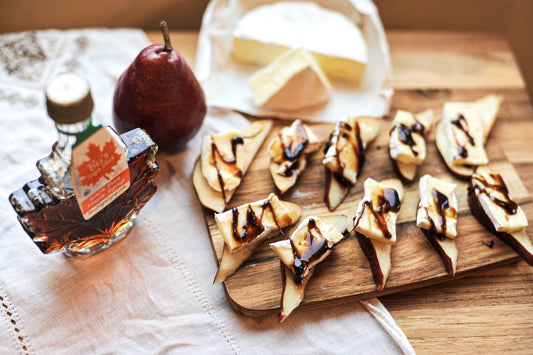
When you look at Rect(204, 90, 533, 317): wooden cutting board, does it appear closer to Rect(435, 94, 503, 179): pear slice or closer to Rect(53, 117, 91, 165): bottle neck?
Rect(435, 94, 503, 179): pear slice

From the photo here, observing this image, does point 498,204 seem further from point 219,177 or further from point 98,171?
point 98,171

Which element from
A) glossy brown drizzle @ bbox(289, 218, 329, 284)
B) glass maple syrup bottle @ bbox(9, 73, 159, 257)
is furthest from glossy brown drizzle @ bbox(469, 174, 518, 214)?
glass maple syrup bottle @ bbox(9, 73, 159, 257)

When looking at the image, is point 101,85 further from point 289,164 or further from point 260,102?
point 289,164

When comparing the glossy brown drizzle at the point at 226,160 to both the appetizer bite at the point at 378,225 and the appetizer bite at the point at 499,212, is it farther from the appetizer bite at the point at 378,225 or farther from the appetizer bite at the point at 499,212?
the appetizer bite at the point at 499,212

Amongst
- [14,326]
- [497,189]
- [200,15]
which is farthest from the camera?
[200,15]

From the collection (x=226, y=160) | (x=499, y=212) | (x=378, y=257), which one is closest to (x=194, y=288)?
(x=226, y=160)
